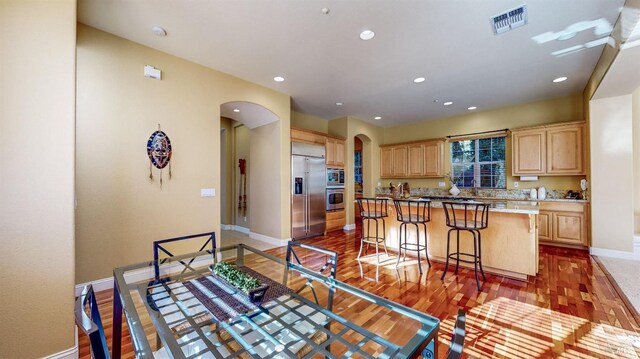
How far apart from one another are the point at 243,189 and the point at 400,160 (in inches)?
175

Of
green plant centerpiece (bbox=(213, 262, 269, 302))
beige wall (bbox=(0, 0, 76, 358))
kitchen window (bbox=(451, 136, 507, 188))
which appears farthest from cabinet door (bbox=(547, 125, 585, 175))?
beige wall (bbox=(0, 0, 76, 358))

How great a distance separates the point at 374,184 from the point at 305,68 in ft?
14.3

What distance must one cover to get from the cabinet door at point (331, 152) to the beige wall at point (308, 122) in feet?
2.38

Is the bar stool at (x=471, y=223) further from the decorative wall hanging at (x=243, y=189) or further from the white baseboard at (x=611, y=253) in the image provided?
the decorative wall hanging at (x=243, y=189)

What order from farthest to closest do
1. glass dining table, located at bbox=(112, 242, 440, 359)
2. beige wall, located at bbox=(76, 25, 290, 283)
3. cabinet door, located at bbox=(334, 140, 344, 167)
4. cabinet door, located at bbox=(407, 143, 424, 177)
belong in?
1. cabinet door, located at bbox=(407, 143, 424, 177)
2. cabinet door, located at bbox=(334, 140, 344, 167)
3. beige wall, located at bbox=(76, 25, 290, 283)
4. glass dining table, located at bbox=(112, 242, 440, 359)


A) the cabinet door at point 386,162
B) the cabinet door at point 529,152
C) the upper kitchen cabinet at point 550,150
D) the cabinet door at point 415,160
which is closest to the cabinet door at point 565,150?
the upper kitchen cabinet at point 550,150

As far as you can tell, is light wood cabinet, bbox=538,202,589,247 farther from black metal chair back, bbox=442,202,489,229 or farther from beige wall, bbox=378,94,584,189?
black metal chair back, bbox=442,202,489,229

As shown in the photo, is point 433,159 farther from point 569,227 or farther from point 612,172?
point 612,172

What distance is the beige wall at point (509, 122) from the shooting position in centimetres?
485

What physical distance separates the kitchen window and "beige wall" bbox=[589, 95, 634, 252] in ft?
5.19

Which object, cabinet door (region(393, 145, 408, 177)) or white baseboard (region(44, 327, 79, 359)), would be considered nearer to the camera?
white baseboard (region(44, 327, 79, 359))

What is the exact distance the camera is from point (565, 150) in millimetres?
4598

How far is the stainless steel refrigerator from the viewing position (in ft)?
16.4

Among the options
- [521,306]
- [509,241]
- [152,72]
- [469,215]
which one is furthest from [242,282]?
[509,241]
